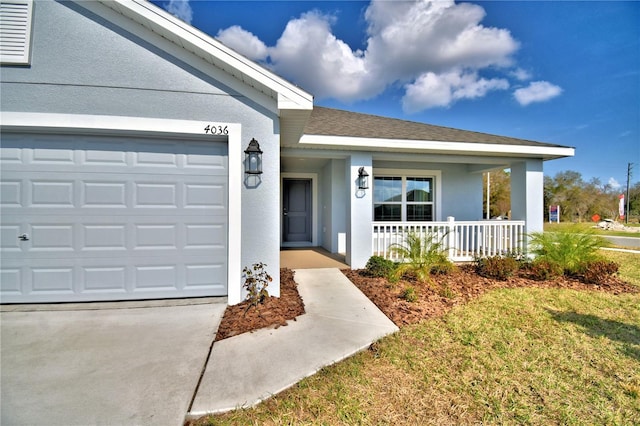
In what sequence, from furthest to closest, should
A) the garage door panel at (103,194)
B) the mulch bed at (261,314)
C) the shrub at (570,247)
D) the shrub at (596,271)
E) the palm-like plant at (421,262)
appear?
the shrub at (570,247) < the shrub at (596,271) < the palm-like plant at (421,262) < the garage door panel at (103,194) < the mulch bed at (261,314)

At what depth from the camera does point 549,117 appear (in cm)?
2091

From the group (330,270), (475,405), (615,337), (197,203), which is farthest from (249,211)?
(615,337)

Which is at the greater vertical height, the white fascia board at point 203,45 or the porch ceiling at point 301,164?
the white fascia board at point 203,45

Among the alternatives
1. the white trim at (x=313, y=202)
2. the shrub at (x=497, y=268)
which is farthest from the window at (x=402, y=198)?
the shrub at (x=497, y=268)

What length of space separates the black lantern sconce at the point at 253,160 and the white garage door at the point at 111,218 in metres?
0.40

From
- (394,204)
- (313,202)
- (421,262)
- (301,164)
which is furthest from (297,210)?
(421,262)

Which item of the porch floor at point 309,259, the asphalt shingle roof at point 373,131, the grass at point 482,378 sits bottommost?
the grass at point 482,378

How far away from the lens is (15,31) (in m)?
3.54

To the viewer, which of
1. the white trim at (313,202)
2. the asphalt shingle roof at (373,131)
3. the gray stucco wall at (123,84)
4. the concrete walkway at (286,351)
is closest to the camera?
the concrete walkway at (286,351)

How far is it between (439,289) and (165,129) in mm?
5209

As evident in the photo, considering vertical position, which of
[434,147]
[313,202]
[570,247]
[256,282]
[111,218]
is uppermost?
[434,147]

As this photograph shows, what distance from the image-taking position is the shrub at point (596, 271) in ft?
17.9

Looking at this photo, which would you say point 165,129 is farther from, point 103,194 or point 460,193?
point 460,193

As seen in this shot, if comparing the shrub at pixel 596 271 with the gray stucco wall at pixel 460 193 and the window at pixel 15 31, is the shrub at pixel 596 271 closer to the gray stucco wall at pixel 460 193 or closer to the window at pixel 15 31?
the gray stucco wall at pixel 460 193
